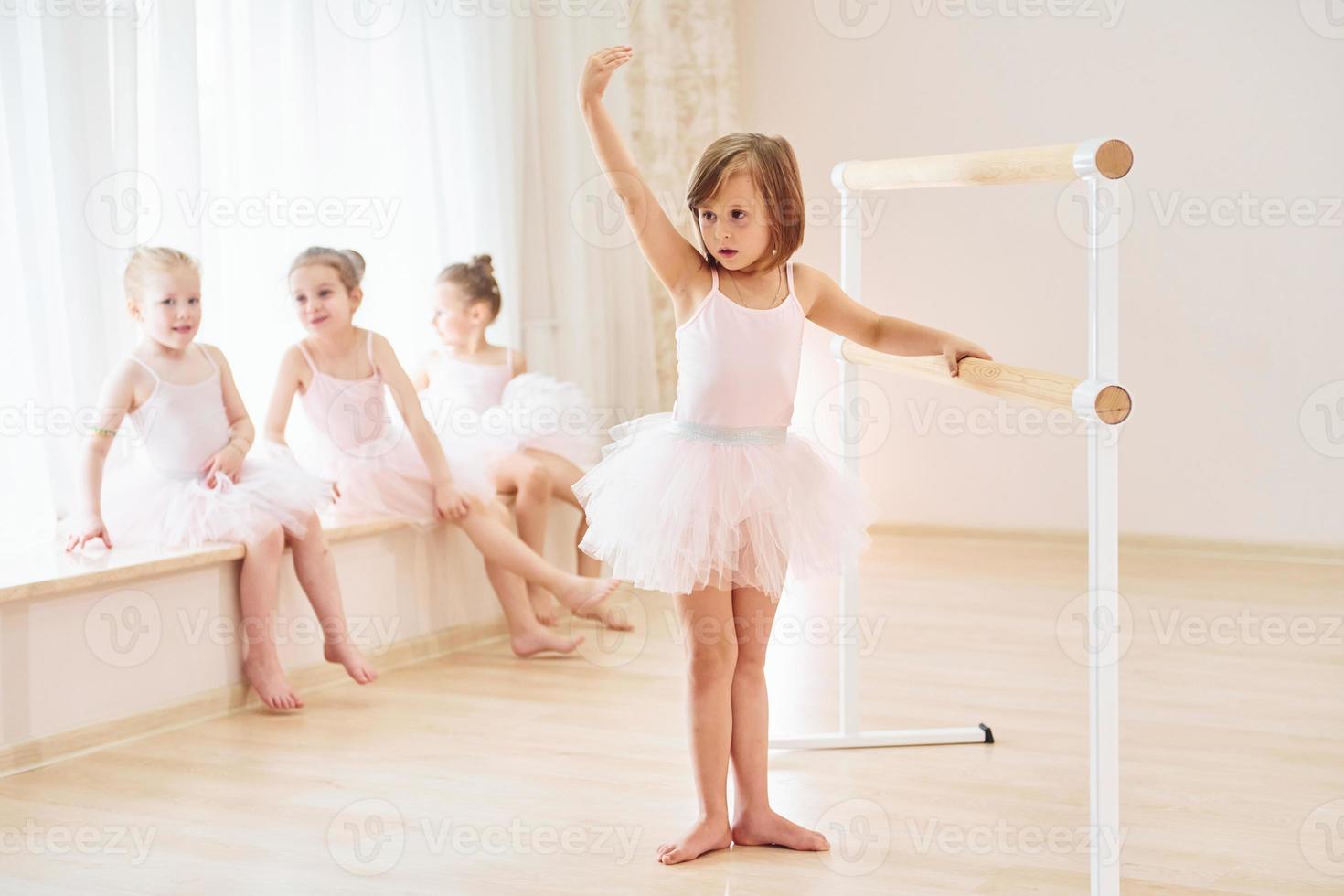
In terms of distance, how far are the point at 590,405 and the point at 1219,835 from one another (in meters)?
2.26

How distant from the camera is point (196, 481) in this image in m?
2.76

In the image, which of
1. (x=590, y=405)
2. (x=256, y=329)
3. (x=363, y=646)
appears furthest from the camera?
(x=590, y=405)

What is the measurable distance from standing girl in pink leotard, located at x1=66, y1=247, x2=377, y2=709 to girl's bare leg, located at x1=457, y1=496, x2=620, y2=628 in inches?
14.8

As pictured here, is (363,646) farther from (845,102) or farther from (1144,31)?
(1144,31)

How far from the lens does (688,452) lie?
195 cm

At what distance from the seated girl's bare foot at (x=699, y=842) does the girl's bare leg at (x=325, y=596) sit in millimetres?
1034

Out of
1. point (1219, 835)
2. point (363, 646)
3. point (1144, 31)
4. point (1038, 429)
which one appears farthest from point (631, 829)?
point (1144, 31)
